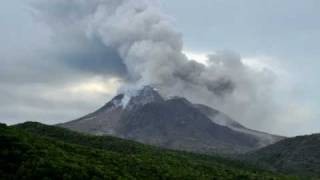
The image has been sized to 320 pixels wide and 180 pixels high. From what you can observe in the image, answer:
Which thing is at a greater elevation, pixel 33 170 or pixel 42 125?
pixel 42 125

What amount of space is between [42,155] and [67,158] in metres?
4.50

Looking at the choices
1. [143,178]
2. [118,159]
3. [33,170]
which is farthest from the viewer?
[118,159]

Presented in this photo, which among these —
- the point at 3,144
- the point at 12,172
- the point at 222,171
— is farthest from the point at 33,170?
the point at 222,171

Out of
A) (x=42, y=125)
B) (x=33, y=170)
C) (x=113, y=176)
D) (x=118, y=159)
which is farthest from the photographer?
(x=42, y=125)

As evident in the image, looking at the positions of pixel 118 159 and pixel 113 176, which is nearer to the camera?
pixel 113 176

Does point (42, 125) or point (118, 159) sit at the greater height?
point (42, 125)

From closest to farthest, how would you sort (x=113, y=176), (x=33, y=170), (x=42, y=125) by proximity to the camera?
(x=33, y=170) → (x=113, y=176) → (x=42, y=125)

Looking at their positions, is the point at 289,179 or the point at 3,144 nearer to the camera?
the point at 3,144

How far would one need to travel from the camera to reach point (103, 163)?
105 meters

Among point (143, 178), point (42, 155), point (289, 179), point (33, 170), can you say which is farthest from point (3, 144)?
point (289, 179)

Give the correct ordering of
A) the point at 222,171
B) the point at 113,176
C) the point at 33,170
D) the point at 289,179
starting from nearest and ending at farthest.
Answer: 1. the point at 33,170
2. the point at 113,176
3. the point at 222,171
4. the point at 289,179

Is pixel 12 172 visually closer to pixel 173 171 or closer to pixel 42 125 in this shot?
pixel 173 171

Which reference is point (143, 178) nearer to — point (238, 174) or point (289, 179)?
point (238, 174)

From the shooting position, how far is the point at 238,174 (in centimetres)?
13475
